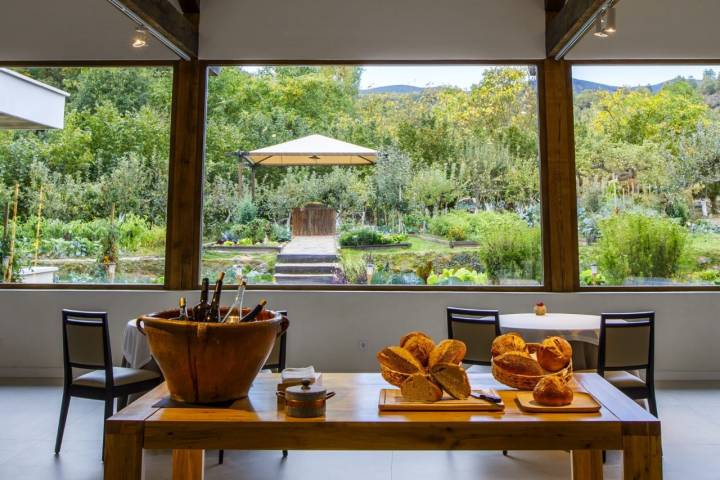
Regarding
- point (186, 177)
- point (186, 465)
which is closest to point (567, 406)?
point (186, 465)

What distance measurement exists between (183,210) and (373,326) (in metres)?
2.27

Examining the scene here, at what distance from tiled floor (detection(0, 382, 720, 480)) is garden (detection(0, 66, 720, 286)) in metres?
2.02

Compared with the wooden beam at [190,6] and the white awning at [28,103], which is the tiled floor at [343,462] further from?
the wooden beam at [190,6]

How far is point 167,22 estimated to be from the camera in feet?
14.9

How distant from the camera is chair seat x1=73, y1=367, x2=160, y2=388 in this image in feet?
10.4

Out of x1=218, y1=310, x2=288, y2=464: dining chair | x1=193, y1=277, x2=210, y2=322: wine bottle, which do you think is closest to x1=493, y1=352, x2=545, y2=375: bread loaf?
x1=193, y1=277, x2=210, y2=322: wine bottle

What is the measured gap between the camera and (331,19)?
530 centimetres

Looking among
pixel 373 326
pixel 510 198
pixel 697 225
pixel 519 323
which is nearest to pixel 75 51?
pixel 373 326

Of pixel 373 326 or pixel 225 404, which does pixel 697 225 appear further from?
pixel 225 404

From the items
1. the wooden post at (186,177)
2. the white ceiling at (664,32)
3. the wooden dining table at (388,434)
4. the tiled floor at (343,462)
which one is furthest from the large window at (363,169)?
→ the wooden dining table at (388,434)

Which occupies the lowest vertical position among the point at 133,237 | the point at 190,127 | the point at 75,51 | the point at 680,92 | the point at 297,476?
the point at 297,476

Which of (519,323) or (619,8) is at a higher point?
(619,8)

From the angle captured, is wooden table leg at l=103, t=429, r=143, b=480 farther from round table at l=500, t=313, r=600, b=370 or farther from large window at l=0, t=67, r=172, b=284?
large window at l=0, t=67, r=172, b=284

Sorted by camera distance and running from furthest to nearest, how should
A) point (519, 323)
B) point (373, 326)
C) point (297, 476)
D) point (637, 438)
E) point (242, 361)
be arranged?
point (373, 326), point (519, 323), point (297, 476), point (242, 361), point (637, 438)
